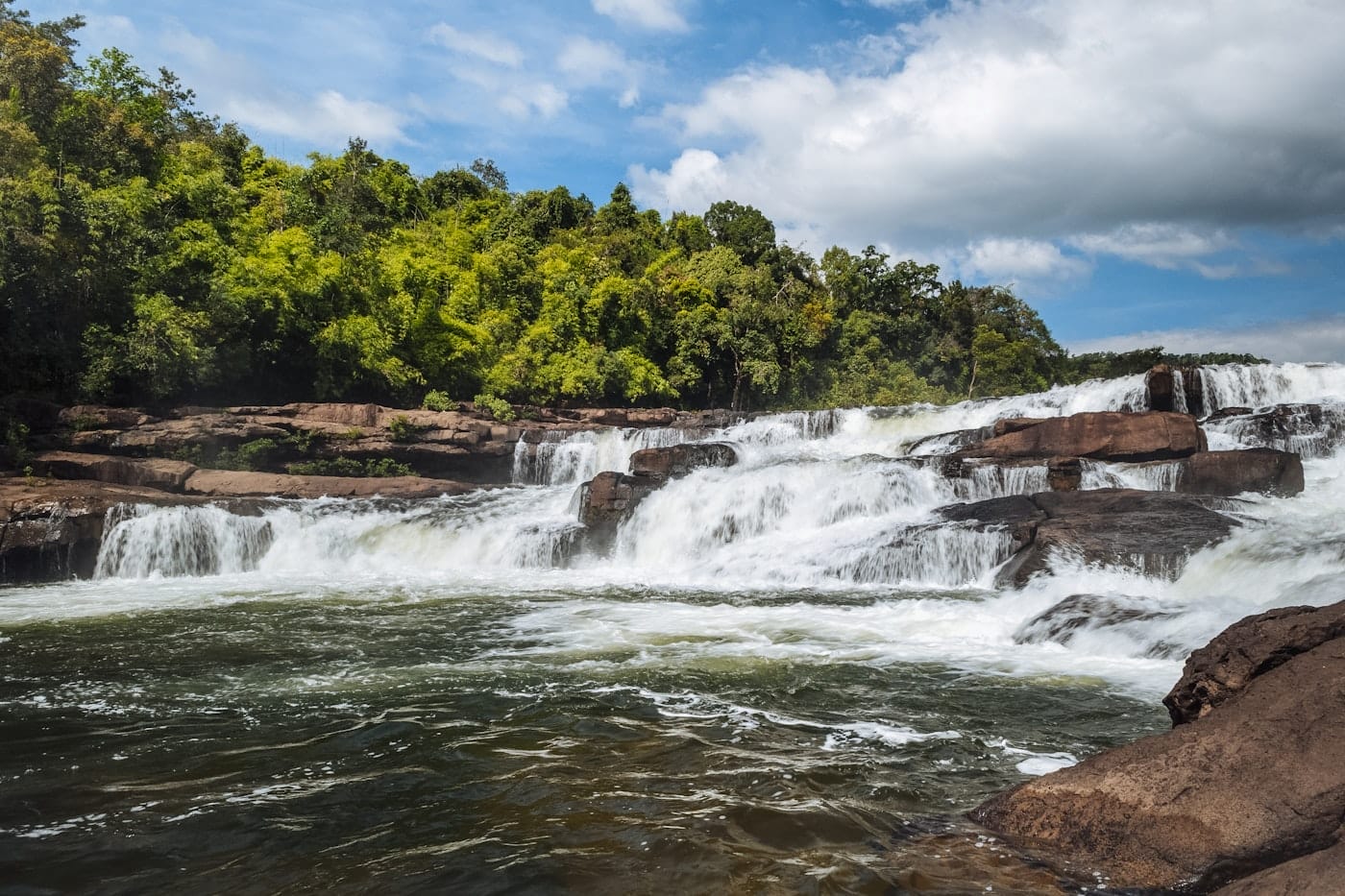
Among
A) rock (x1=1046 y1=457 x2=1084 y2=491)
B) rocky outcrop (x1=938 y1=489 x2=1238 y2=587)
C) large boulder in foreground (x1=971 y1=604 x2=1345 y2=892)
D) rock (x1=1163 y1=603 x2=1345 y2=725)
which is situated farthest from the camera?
rock (x1=1046 y1=457 x2=1084 y2=491)

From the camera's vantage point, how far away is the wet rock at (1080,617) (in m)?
9.26

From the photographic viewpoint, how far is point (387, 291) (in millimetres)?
32719

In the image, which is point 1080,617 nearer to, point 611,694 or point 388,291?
point 611,694

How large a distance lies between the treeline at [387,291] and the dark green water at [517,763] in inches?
738

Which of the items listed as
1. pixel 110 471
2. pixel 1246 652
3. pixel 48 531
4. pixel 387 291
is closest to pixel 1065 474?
pixel 1246 652

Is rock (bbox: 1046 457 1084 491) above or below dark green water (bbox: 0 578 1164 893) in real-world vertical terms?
above

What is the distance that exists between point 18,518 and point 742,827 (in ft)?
62.5

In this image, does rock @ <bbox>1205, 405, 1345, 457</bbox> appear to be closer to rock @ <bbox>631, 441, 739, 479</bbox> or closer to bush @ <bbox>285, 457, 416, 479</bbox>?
rock @ <bbox>631, 441, 739, 479</bbox>

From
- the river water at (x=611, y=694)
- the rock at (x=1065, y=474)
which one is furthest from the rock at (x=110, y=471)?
the rock at (x=1065, y=474)

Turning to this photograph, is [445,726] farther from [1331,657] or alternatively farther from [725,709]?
[1331,657]

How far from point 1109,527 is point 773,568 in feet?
18.8

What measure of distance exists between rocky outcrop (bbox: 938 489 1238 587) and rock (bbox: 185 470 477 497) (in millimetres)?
13870

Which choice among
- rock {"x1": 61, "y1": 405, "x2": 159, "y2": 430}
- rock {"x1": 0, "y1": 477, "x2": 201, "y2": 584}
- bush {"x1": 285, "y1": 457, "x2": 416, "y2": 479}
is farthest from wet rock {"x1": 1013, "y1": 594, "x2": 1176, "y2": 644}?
rock {"x1": 61, "y1": 405, "x2": 159, "y2": 430}

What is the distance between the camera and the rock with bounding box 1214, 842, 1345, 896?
2.76 m
